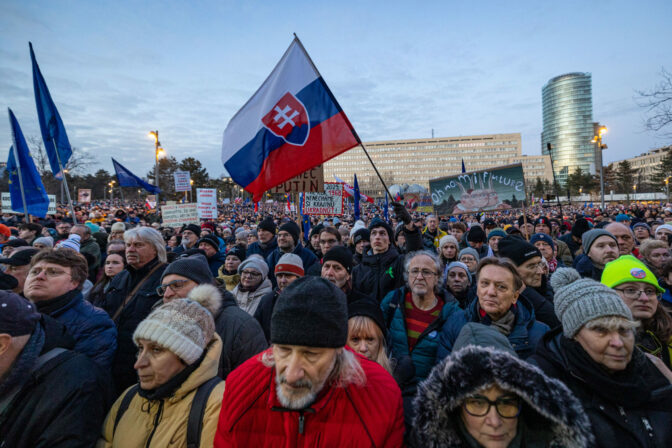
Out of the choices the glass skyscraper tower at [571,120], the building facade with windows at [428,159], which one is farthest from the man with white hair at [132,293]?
the glass skyscraper tower at [571,120]

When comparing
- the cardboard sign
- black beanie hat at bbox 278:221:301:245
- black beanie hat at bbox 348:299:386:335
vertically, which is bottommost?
black beanie hat at bbox 348:299:386:335

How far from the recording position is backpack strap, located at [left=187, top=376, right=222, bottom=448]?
5.95 ft

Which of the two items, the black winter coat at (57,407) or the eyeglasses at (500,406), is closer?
the eyeglasses at (500,406)

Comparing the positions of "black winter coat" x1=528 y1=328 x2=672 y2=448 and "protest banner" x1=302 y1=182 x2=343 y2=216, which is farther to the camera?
"protest banner" x1=302 y1=182 x2=343 y2=216

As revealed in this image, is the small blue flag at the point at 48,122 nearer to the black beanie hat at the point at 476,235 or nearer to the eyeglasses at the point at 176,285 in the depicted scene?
the eyeglasses at the point at 176,285

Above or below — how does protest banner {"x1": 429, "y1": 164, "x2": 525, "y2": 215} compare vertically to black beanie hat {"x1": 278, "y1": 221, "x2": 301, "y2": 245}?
above

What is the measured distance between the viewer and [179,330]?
1981mm

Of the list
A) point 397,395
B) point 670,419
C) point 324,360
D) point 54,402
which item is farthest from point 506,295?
point 54,402

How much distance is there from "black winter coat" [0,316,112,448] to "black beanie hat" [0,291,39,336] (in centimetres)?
17

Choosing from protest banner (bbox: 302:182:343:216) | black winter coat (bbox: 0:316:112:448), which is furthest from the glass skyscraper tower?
black winter coat (bbox: 0:316:112:448)

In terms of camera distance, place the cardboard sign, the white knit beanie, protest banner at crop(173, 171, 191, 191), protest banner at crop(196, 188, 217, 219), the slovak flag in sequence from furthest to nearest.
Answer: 1. protest banner at crop(173, 171, 191, 191)
2. protest banner at crop(196, 188, 217, 219)
3. the cardboard sign
4. the slovak flag
5. the white knit beanie

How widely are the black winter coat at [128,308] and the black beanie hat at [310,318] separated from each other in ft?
6.92

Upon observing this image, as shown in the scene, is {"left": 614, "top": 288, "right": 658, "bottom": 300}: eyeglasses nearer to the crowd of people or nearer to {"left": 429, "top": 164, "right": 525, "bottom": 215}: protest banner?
the crowd of people

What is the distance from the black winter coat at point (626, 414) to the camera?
1.66m
